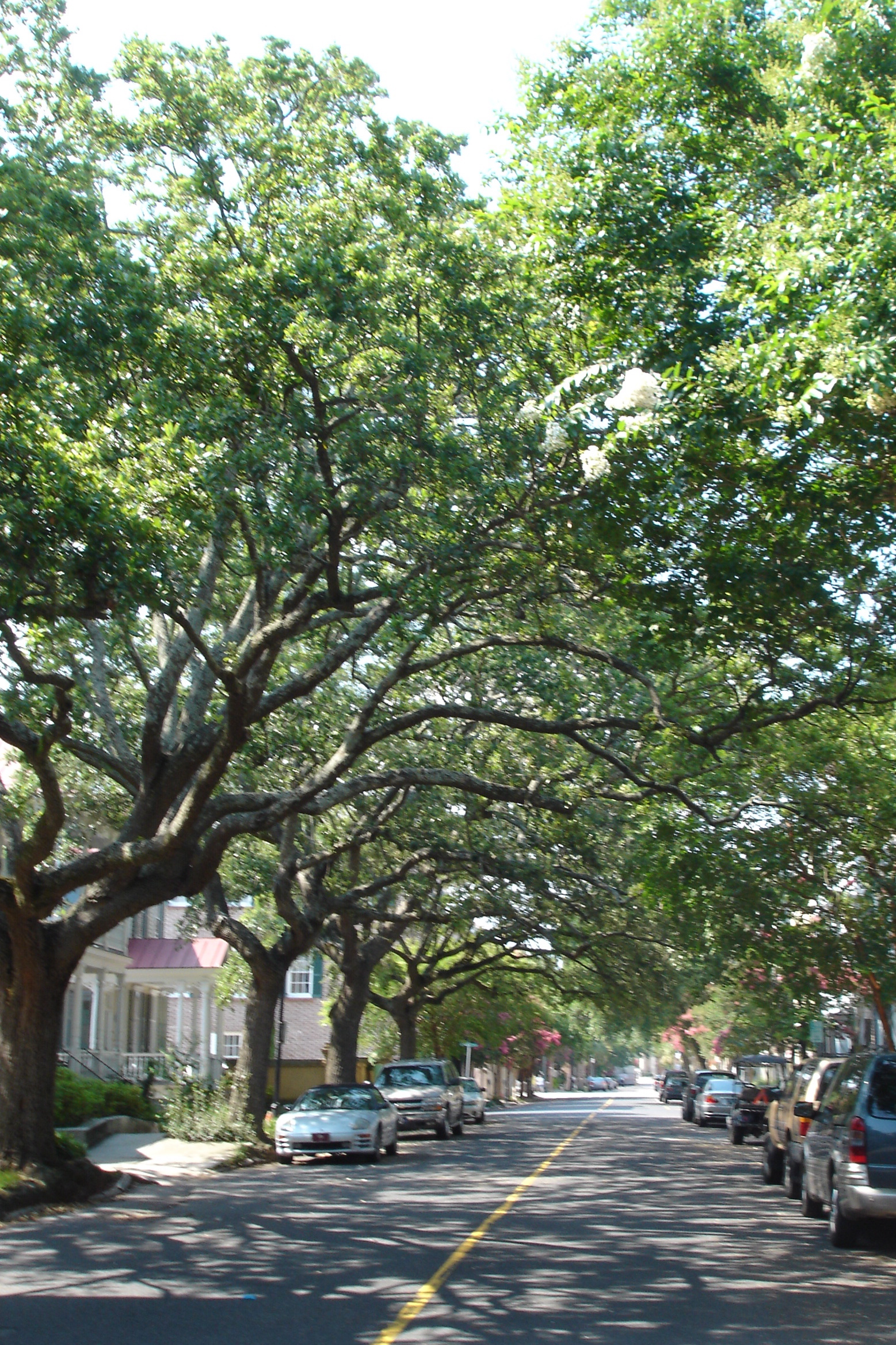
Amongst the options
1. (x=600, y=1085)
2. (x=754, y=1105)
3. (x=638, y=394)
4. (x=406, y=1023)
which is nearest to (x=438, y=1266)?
(x=638, y=394)

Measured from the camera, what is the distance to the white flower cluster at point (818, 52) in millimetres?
11617

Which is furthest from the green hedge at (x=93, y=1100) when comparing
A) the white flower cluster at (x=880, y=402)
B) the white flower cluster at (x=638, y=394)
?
the white flower cluster at (x=880, y=402)

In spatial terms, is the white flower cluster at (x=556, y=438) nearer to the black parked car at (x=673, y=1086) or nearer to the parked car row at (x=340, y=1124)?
the parked car row at (x=340, y=1124)

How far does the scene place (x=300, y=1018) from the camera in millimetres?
56094

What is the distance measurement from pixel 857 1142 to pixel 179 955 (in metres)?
33.3

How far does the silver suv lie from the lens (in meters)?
31.6

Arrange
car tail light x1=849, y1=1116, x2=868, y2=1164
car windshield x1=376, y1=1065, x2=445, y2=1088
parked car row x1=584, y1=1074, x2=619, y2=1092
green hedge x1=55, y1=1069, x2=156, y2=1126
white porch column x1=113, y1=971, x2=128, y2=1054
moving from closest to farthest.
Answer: car tail light x1=849, y1=1116, x2=868, y2=1164, green hedge x1=55, y1=1069, x2=156, y2=1126, car windshield x1=376, y1=1065, x2=445, y2=1088, white porch column x1=113, y1=971, x2=128, y2=1054, parked car row x1=584, y1=1074, x2=619, y2=1092

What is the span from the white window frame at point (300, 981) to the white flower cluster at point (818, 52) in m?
47.8

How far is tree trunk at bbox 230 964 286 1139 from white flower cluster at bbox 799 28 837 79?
66.7 feet

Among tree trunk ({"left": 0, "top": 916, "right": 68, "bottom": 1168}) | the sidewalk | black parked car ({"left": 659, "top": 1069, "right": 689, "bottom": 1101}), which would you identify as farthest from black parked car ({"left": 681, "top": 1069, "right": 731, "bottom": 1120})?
tree trunk ({"left": 0, "top": 916, "right": 68, "bottom": 1168})

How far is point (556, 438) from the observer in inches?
510

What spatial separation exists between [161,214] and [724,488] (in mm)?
8839

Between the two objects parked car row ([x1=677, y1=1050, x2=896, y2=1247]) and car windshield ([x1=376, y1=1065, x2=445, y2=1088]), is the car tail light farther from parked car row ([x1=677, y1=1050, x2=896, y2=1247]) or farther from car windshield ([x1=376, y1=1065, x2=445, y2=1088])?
car windshield ([x1=376, y1=1065, x2=445, y2=1088])

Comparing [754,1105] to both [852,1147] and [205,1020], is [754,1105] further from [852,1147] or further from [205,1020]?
[205,1020]
